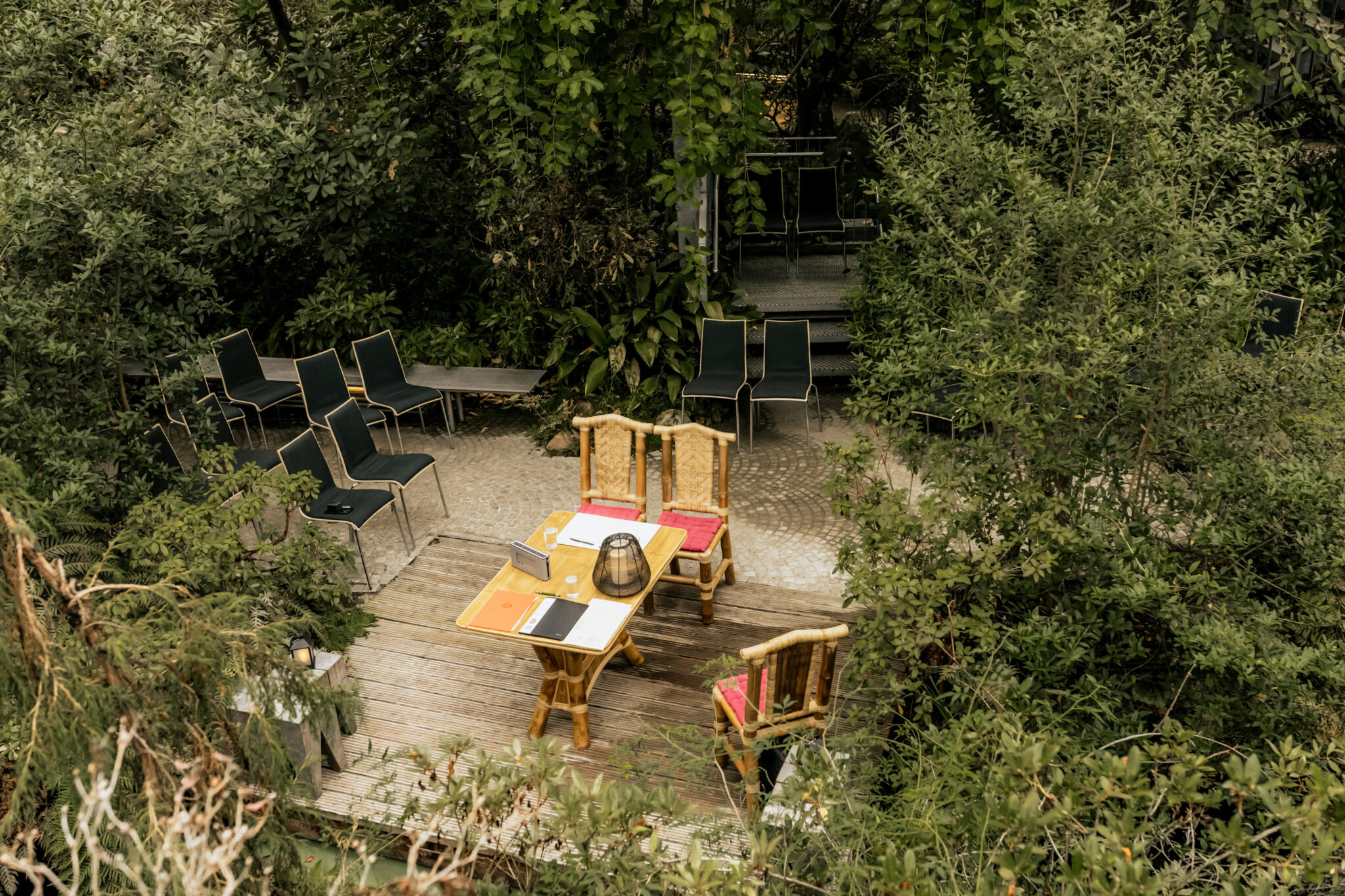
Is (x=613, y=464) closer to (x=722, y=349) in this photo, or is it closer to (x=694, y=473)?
(x=694, y=473)

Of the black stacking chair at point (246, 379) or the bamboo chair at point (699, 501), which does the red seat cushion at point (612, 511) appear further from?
the black stacking chair at point (246, 379)

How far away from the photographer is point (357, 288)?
8.90 metres

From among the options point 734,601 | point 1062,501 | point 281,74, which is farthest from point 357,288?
point 1062,501

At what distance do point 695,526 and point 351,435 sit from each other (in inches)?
98.6

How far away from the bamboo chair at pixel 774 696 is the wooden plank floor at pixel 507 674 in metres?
0.24

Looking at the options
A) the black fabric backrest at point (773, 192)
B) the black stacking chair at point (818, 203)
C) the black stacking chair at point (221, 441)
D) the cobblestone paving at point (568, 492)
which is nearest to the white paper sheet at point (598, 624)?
the cobblestone paving at point (568, 492)

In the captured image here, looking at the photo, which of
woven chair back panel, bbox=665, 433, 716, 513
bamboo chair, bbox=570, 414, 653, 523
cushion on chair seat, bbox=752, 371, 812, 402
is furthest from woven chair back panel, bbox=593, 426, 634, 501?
cushion on chair seat, bbox=752, 371, 812, 402

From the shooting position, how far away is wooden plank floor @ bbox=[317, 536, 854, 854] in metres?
4.58

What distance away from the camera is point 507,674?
5238 millimetres

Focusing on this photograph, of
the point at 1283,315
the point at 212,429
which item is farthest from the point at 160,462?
the point at 1283,315

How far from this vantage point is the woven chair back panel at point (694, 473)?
19.0 ft

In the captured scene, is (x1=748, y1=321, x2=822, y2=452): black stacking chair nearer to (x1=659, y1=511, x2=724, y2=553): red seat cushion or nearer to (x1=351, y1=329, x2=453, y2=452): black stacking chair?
(x1=659, y1=511, x2=724, y2=553): red seat cushion

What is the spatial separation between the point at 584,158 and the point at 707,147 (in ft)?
3.09

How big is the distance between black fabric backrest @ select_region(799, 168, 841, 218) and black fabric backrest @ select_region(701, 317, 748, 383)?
2374 millimetres
